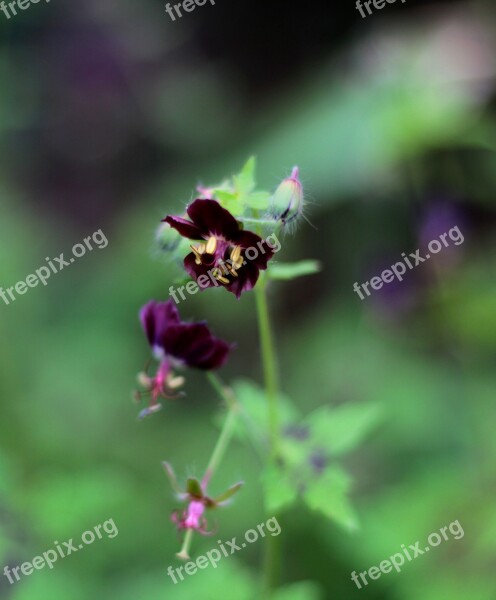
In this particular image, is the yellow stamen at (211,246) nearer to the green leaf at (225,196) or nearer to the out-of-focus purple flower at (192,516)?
the green leaf at (225,196)

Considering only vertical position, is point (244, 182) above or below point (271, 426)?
above

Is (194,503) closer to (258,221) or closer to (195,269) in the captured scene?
(195,269)

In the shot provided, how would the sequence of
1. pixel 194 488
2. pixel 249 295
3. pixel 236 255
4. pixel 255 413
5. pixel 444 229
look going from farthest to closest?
pixel 249 295 → pixel 444 229 → pixel 255 413 → pixel 194 488 → pixel 236 255

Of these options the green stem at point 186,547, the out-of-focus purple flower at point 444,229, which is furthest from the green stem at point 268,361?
the out-of-focus purple flower at point 444,229

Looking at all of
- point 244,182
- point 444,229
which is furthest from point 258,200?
point 444,229

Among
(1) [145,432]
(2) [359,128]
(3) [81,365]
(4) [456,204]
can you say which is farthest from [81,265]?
(4) [456,204]

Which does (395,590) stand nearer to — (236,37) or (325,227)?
(325,227)

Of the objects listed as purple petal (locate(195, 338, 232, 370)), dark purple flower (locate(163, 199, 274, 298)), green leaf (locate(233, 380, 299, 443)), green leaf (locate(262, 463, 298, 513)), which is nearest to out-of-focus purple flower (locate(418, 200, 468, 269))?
green leaf (locate(233, 380, 299, 443))
